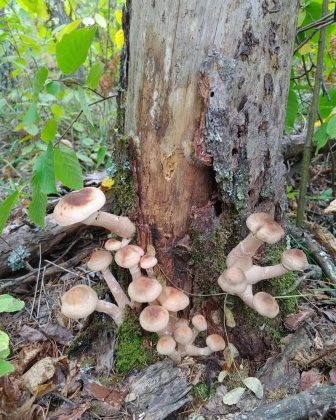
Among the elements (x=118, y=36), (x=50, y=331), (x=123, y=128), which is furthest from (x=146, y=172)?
(x=118, y=36)

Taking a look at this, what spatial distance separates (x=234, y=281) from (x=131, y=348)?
0.88 meters

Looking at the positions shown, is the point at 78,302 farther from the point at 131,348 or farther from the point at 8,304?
the point at 131,348

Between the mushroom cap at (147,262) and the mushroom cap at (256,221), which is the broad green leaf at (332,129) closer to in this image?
the mushroom cap at (256,221)

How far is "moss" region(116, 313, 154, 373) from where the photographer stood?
246 cm

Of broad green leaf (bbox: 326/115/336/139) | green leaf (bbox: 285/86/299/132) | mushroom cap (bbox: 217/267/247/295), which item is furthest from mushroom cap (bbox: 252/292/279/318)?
green leaf (bbox: 285/86/299/132)

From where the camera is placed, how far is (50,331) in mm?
2805

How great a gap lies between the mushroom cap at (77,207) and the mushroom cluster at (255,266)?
88cm

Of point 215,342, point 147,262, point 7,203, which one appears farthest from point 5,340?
point 215,342

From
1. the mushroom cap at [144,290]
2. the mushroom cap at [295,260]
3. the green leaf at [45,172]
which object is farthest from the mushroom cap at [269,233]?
the green leaf at [45,172]

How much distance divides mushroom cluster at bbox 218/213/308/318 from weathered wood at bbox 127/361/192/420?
2.20 ft

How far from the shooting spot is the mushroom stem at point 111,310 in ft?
7.98

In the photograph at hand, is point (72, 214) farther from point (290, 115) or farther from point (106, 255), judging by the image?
point (290, 115)

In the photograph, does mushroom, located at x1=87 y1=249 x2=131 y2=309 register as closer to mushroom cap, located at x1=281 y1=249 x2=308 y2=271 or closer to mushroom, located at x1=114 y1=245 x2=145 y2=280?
mushroom, located at x1=114 y1=245 x2=145 y2=280

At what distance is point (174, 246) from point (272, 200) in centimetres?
75
